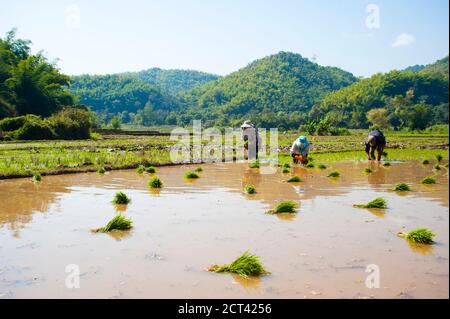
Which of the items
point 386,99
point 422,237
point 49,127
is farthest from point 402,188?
point 386,99

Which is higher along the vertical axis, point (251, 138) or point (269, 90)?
point (269, 90)

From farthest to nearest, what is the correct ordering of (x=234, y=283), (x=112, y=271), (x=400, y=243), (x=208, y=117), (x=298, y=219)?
(x=208, y=117) → (x=298, y=219) → (x=400, y=243) → (x=112, y=271) → (x=234, y=283)

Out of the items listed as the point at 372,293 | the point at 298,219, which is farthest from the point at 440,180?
the point at 372,293

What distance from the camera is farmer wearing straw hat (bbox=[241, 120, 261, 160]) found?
1991 cm

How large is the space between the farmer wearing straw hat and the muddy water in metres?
7.56

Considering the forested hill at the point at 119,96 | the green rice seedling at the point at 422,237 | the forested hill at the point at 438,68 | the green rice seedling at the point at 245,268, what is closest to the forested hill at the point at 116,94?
the forested hill at the point at 119,96

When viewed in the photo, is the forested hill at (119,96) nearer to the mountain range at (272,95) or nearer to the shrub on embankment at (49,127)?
the mountain range at (272,95)

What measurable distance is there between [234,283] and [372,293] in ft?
5.20

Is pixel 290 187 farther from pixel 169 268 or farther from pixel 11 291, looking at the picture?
pixel 11 291

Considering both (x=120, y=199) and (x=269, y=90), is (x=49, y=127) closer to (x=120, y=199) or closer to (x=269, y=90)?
(x=120, y=199)

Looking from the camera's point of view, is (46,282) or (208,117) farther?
(208,117)

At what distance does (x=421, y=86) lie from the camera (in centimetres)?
7800

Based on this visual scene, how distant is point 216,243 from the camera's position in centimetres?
695

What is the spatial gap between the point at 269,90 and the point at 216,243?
97185 mm
